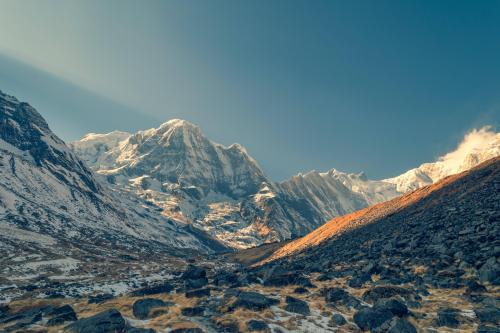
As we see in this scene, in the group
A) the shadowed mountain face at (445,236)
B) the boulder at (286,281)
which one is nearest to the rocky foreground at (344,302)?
the boulder at (286,281)

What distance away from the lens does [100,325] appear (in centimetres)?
2173

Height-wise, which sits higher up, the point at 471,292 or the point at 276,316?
the point at 276,316

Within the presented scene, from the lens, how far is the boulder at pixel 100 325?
21406 mm

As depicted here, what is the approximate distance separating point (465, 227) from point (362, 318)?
29377mm

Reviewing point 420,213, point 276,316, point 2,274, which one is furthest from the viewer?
point 2,274

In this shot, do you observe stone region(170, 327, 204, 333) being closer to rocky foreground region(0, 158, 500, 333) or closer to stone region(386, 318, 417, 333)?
rocky foreground region(0, 158, 500, 333)

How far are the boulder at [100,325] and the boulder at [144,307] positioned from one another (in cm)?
256

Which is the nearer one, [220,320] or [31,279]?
[220,320]

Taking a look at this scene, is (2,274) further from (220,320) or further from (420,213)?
(420,213)

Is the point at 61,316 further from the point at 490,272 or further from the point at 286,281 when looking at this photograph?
the point at 490,272

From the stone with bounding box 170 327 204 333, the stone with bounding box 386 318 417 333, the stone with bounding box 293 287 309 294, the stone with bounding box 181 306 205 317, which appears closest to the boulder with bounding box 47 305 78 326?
the stone with bounding box 181 306 205 317

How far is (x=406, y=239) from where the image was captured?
165ft

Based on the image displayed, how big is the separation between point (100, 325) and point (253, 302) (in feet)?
34.8

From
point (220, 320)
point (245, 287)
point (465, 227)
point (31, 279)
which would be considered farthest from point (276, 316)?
point (31, 279)
